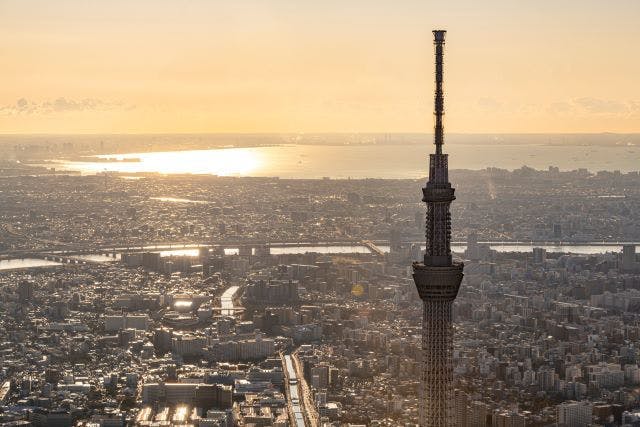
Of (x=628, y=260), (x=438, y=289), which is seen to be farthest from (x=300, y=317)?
(x=438, y=289)

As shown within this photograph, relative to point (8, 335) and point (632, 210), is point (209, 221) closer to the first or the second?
point (632, 210)

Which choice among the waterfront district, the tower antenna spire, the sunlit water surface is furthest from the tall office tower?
the sunlit water surface

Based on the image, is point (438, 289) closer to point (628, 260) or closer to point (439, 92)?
point (439, 92)

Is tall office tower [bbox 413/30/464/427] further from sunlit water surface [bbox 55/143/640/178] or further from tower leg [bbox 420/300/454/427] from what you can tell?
sunlit water surface [bbox 55/143/640/178]

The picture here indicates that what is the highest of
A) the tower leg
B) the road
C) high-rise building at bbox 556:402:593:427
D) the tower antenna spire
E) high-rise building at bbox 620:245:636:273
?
the tower antenna spire

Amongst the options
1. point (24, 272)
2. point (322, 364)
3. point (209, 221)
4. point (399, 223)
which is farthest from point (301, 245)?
point (322, 364)

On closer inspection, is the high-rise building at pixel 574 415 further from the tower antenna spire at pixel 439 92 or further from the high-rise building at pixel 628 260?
the high-rise building at pixel 628 260

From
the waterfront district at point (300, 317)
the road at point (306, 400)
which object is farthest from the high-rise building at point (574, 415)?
the road at point (306, 400)
